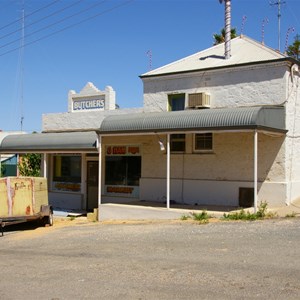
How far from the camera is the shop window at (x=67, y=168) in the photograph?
23.4 m

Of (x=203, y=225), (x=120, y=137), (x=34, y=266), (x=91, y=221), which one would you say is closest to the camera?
(x=34, y=266)

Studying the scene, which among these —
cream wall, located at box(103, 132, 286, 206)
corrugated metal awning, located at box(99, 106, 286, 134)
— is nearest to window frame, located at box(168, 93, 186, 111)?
cream wall, located at box(103, 132, 286, 206)

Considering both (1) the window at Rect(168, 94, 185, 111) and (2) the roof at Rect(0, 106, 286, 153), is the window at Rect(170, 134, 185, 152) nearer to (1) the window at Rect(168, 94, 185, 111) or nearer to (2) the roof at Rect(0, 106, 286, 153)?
(1) the window at Rect(168, 94, 185, 111)

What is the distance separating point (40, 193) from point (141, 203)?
13.2 feet

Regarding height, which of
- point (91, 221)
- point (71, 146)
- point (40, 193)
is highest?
point (71, 146)

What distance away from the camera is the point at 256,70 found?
57.0ft

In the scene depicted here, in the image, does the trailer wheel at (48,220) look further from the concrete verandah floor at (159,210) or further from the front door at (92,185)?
the front door at (92,185)

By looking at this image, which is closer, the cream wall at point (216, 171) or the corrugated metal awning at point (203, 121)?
the corrugated metal awning at point (203, 121)

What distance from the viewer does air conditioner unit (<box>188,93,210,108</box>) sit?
59.3 ft

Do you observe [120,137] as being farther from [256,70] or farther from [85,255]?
[85,255]

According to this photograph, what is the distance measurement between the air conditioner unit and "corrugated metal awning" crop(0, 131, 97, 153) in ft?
14.8

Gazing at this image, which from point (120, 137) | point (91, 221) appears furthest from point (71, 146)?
point (91, 221)

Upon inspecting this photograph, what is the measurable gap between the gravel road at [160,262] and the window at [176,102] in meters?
6.10

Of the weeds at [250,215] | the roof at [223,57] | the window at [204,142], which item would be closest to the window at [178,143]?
the window at [204,142]
